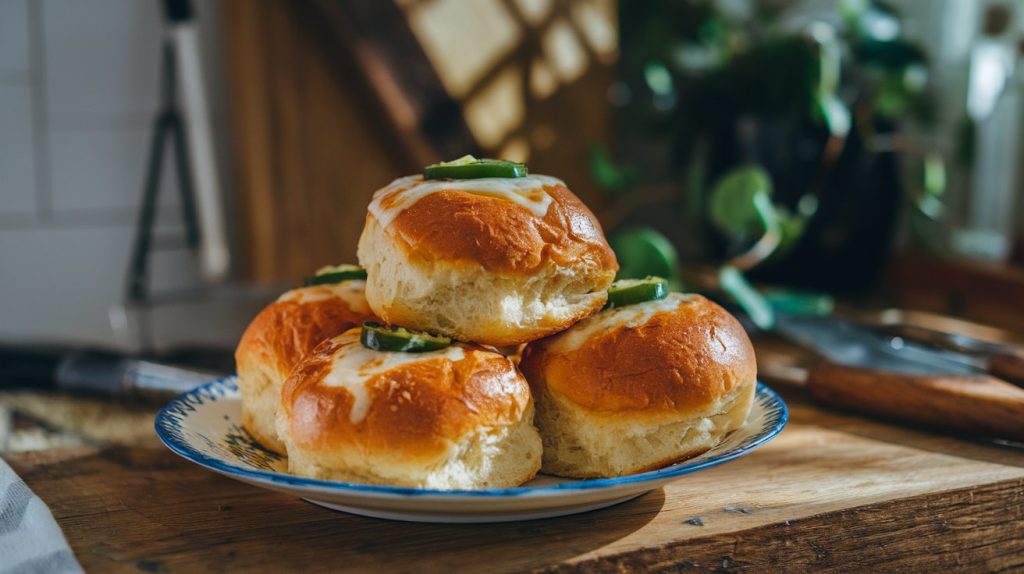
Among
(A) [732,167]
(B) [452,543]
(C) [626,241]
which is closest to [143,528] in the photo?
(B) [452,543]

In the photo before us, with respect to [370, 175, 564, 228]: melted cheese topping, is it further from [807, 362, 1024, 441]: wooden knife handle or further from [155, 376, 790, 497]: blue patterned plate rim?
[807, 362, 1024, 441]: wooden knife handle

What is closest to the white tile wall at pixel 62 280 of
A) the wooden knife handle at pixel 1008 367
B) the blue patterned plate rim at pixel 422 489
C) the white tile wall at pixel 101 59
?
the white tile wall at pixel 101 59

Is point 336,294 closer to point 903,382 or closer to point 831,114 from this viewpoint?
point 903,382

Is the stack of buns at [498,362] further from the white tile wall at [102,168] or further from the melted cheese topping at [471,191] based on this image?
the white tile wall at [102,168]

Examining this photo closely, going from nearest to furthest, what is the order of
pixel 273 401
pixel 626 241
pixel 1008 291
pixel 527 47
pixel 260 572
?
1. pixel 260 572
2. pixel 273 401
3. pixel 626 241
4. pixel 1008 291
5. pixel 527 47

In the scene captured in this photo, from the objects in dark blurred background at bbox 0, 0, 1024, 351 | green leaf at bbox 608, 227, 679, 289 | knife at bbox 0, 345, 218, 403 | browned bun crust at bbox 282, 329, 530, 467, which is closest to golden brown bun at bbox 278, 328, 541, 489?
browned bun crust at bbox 282, 329, 530, 467

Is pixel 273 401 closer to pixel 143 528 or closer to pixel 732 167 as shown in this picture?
pixel 143 528

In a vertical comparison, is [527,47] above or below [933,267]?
above
